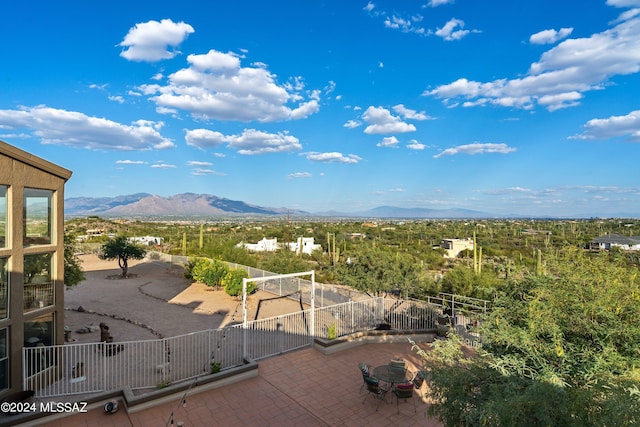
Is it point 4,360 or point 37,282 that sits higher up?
point 37,282

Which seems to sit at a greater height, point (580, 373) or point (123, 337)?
point (580, 373)

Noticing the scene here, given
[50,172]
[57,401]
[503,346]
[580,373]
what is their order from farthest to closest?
[50,172] < [57,401] < [503,346] < [580,373]

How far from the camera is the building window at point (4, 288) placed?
7352 mm

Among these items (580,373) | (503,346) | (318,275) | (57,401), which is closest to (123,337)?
(57,401)

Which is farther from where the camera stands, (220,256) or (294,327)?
(220,256)

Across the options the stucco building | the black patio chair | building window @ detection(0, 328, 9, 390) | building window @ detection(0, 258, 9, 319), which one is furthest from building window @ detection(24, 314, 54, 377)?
the black patio chair

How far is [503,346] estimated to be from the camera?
16.8 ft

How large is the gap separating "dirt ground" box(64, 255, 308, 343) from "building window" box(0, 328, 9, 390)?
17.3 feet

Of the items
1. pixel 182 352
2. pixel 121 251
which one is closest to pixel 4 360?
pixel 182 352

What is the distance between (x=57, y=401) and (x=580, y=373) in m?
9.94

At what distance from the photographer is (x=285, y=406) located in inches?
302

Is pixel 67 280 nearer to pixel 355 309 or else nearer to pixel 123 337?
pixel 123 337

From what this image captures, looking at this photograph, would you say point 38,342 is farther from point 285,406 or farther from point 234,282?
point 234,282

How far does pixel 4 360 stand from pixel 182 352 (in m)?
4.20
